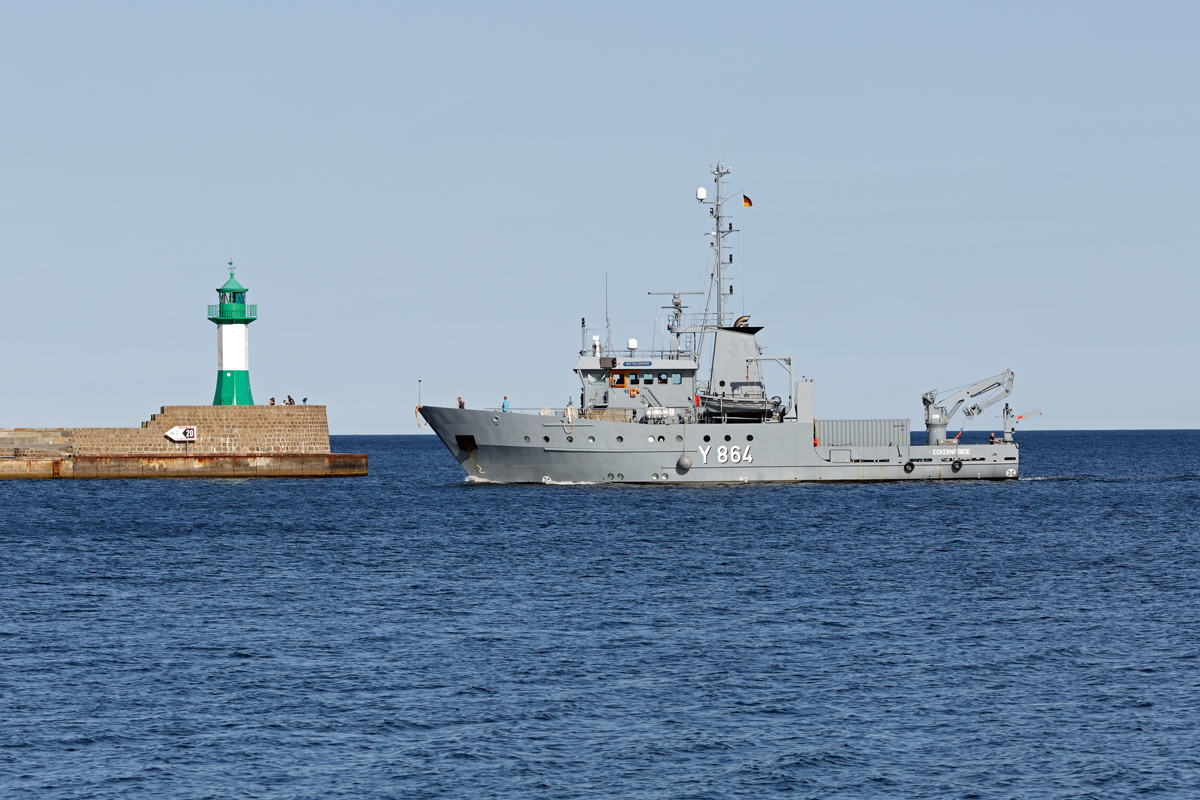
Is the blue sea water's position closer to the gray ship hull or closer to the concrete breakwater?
the gray ship hull

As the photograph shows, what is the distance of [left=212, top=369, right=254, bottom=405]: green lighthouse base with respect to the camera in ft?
204

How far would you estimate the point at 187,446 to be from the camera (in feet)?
200

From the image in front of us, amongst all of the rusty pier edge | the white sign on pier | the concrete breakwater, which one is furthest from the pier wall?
the rusty pier edge

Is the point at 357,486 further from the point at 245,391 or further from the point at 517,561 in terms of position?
the point at 517,561

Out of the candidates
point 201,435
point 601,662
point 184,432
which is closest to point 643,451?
point 201,435

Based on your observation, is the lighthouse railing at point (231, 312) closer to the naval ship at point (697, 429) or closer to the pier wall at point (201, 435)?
the pier wall at point (201, 435)

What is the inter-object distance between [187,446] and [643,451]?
2662 cm

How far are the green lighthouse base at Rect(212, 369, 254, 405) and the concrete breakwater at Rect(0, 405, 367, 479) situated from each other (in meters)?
1.25

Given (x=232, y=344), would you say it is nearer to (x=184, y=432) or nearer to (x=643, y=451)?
(x=184, y=432)

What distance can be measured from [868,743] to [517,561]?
16.7 metres

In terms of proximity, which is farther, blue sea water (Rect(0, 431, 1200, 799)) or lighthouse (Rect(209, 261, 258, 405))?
lighthouse (Rect(209, 261, 258, 405))

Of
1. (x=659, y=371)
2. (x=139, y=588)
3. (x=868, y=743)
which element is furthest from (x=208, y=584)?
(x=659, y=371)

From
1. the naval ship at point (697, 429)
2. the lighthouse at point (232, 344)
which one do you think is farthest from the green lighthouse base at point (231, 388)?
the naval ship at point (697, 429)

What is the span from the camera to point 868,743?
47.9 feet
